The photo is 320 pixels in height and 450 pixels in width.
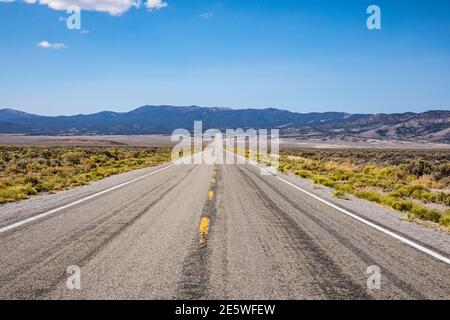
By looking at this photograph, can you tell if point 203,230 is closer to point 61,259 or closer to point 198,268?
point 198,268

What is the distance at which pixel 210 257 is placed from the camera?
6.00 meters

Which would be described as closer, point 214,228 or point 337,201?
point 214,228

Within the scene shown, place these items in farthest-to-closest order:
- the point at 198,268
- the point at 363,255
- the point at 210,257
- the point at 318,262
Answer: the point at 363,255 < the point at 210,257 < the point at 318,262 < the point at 198,268

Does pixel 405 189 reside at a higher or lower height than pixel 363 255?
lower

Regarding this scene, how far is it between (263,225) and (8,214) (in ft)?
19.9

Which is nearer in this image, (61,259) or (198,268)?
(198,268)

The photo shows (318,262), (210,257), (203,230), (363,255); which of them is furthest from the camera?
(203,230)

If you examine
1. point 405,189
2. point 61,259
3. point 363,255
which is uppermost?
point 61,259

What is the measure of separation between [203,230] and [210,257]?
6.14ft

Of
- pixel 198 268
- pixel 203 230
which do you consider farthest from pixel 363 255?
pixel 203 230

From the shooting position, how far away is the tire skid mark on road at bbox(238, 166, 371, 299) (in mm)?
4689
